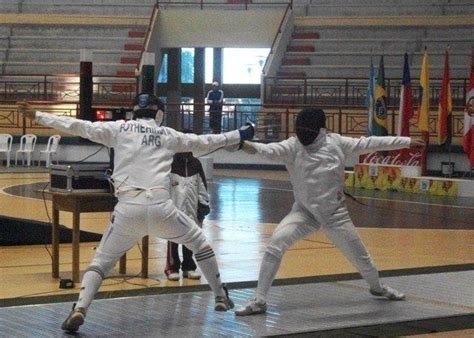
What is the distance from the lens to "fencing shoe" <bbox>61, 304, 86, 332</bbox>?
771 cm

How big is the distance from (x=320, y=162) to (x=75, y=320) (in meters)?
2.56

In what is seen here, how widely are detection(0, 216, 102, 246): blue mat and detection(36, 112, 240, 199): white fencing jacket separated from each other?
196 inches

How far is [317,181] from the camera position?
895 centimetres

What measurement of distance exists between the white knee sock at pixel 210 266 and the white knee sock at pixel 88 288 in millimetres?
881

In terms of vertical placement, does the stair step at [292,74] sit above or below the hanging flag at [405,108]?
above

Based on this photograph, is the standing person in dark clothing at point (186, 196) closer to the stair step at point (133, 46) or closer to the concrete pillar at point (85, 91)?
the concrete pillar at point (85, 91)

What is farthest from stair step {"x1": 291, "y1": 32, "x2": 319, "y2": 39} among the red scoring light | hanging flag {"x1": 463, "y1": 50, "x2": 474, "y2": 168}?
the red scoring light

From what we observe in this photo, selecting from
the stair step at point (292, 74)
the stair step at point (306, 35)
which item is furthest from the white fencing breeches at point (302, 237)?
the stair step at point (306, 35)

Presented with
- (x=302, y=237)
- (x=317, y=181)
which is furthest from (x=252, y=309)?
(x=317, y=181)

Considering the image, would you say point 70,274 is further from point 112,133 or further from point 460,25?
point 460,25

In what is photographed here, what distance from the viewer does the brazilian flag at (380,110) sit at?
25500mm

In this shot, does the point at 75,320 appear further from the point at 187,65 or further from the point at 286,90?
the point at 187,65

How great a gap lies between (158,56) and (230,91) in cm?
426

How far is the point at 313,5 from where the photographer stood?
36.6 metres
